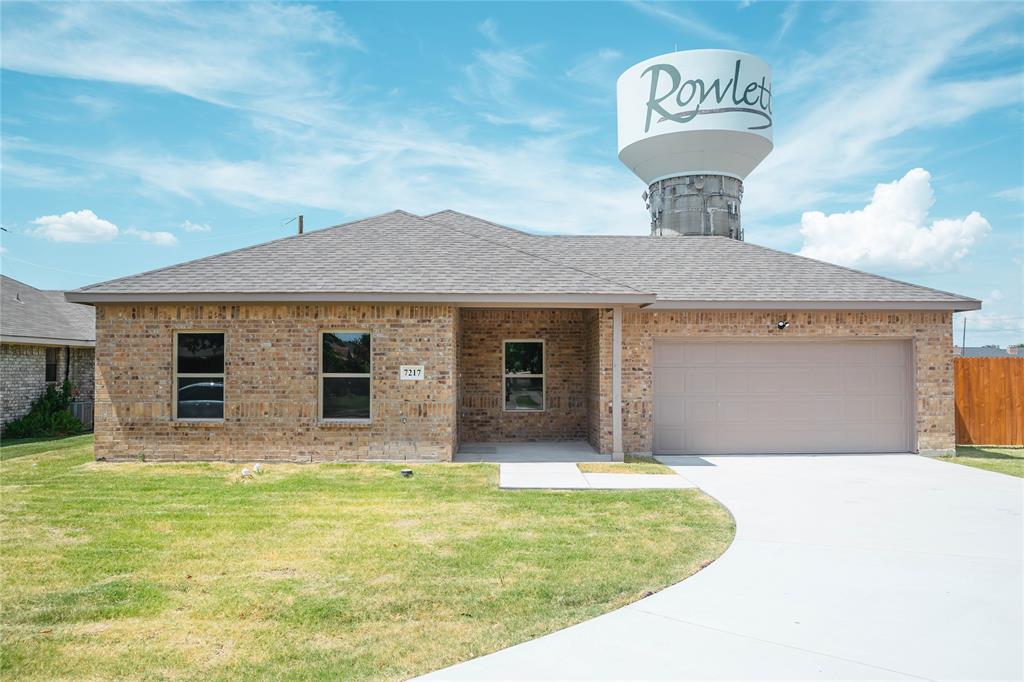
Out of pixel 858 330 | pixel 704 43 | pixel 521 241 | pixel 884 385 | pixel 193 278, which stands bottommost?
pixel 884 385

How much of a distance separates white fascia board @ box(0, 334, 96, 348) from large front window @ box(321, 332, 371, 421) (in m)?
8.33

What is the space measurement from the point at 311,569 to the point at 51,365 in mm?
15192

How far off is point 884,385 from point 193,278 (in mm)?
12981

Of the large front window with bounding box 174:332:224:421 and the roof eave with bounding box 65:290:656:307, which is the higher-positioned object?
the roof eave with bounding box 65:290:656:307

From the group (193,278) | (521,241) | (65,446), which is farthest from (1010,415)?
(65,446)

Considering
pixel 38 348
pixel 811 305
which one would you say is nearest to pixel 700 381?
pixel 811 305

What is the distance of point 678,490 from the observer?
9000mm

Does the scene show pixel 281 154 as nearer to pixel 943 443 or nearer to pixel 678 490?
pixel 678 490

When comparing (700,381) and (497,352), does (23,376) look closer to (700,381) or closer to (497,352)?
(497,352)

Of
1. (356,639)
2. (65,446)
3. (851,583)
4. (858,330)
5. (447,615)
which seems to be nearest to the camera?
(356,639)

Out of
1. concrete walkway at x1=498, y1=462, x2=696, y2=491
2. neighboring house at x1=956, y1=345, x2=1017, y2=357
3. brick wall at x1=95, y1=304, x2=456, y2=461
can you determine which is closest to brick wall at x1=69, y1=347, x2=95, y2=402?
brick wall at x1=95, y1=304, x2=456, y2=461

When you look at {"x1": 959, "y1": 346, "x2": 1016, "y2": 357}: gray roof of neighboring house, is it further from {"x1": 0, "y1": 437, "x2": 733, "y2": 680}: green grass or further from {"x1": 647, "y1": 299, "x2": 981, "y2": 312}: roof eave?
{"x1": 0, "y1": 437, "x2": 733, "y2": 680}: green grass

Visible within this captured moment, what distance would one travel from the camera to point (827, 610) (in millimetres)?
4723

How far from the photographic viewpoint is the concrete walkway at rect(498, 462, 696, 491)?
9.29 metres
